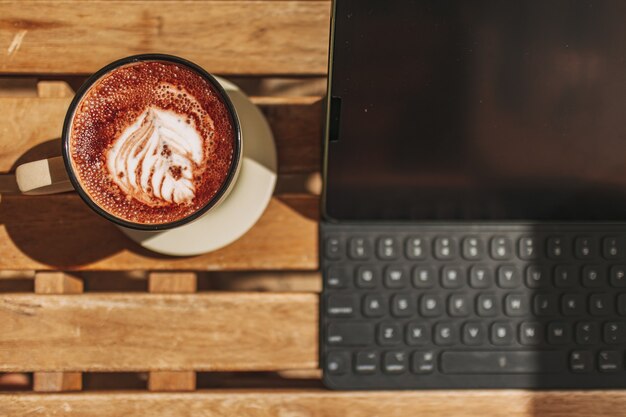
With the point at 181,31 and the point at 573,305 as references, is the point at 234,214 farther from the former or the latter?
the point at 573,305

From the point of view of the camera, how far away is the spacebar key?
62 centimetres

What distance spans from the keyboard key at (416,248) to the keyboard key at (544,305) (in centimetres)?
14

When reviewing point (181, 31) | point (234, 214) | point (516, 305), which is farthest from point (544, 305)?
point (181, 31)

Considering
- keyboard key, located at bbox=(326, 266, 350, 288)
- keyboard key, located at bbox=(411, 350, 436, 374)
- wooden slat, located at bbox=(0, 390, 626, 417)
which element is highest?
keyboard key, located at bbox=(326, 266, 350, 288)

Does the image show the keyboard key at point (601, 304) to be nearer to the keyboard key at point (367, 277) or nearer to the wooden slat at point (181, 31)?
the keyboard key at point (367, 277)

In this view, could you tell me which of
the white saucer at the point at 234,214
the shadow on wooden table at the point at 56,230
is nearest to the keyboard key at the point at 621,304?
the white saucer at the point at 234,214

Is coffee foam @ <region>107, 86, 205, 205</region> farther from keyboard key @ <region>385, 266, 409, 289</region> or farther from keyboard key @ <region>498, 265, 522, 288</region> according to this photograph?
keyboard key @ <region>498, 265, 522, 288</region>

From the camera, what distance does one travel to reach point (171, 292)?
63cm

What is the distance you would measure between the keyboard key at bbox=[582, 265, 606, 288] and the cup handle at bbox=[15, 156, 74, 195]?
22.6 inches

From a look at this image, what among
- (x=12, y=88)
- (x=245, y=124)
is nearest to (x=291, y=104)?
(x=245, y=124)

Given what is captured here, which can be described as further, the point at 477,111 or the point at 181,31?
the point at 181,31

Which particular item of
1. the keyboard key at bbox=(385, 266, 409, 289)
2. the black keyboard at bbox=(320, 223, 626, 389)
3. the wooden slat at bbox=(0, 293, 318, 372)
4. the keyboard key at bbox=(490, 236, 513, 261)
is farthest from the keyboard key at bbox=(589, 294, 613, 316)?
the wooden slat at bbox=(0, 293, 318, 372)

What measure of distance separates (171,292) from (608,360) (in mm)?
518

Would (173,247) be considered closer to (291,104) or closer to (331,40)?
(291,104)
